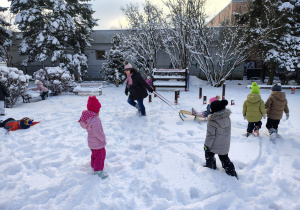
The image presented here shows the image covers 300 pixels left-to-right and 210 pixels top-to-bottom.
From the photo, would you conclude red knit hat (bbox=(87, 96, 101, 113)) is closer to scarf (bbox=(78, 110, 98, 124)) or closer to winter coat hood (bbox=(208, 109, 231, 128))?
scarf (bbox=(78, 110, 98, 124))

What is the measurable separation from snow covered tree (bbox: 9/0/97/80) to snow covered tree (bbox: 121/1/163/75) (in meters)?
4.39

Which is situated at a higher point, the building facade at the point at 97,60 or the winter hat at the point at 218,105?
the building facade at the point at 97,60

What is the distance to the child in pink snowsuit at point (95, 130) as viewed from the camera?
3131 millimetres

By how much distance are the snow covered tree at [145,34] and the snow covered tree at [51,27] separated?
14.4ft

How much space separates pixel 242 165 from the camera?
3.58 metres

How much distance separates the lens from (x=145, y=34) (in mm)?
17375

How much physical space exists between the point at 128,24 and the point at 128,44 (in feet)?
7.09

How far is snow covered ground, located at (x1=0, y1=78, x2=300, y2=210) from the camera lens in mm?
2691

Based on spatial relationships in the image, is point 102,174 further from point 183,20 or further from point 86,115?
point 183,20

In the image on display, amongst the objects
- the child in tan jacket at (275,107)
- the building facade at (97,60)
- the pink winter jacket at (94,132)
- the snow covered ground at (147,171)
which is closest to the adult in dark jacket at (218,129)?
the snow covered ground at (147,171)

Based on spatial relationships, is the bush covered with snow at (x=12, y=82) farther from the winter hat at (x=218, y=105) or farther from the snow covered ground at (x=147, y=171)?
the winter hat at (x=218, y=105)

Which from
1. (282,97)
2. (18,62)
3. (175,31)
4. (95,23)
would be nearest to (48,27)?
(95,23)

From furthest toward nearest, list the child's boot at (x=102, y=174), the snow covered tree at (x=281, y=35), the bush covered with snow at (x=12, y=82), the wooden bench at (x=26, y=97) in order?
the snow covered tree at (x=281, y=35)
the wooden bench at (x=26, y=97)
the bush covered with snow at (x=12, y=82)
the child's boot at (x=102, y=174)

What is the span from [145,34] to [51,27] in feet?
26.2
